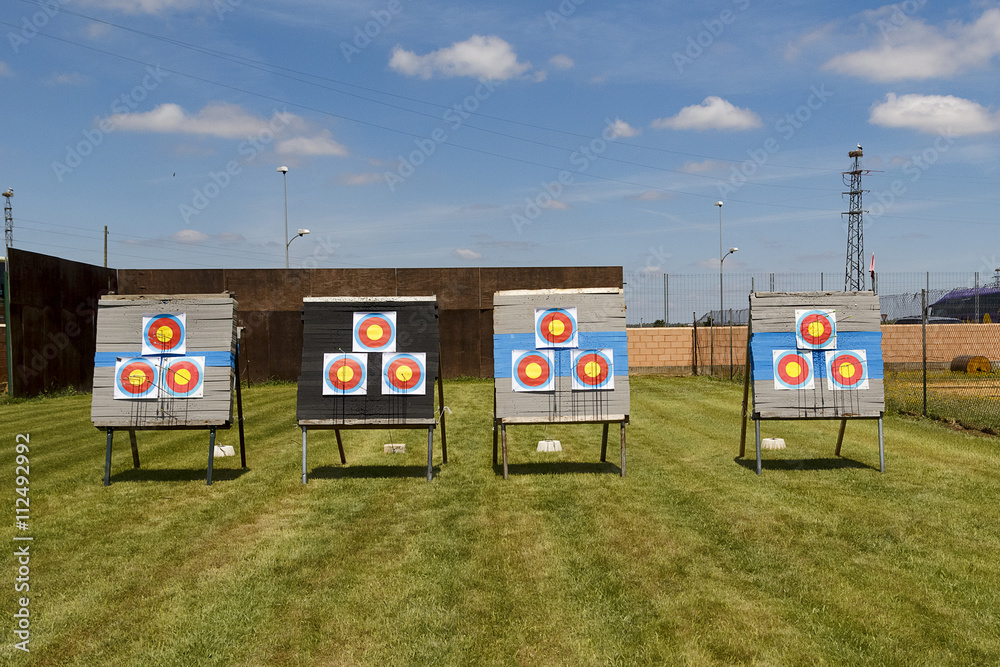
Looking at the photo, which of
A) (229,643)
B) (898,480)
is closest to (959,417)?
(898,480)

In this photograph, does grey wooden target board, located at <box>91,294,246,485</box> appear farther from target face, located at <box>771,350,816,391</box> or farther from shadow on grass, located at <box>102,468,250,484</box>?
target face, located at <box>771,350,816,391</box>

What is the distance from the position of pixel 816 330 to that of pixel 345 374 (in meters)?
7.14

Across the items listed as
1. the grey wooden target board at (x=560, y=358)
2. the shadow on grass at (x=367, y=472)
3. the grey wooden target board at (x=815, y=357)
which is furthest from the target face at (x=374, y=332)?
the grey wooden target board at (x=815, y=357)

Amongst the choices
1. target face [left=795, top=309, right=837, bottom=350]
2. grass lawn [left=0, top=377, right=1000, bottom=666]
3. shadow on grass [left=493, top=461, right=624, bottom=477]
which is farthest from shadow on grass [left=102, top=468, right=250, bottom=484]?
target face [left=795, top=309, right=837, bottom=350]

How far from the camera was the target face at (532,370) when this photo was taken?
35.2 feet

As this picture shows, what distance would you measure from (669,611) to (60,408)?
19480mm

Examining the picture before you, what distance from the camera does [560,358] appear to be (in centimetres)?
1090

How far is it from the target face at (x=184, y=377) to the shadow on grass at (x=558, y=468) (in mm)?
4489

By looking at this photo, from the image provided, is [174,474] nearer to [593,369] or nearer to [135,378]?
[135,378]

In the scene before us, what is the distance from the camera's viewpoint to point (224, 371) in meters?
10.9

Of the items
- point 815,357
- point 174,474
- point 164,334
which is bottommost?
point 174,474

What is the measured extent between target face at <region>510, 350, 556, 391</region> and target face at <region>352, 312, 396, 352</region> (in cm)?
183

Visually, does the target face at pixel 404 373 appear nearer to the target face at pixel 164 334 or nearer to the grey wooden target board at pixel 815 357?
the target face at pixel 164 334

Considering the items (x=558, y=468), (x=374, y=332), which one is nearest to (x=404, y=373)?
(x=374, y=332)
